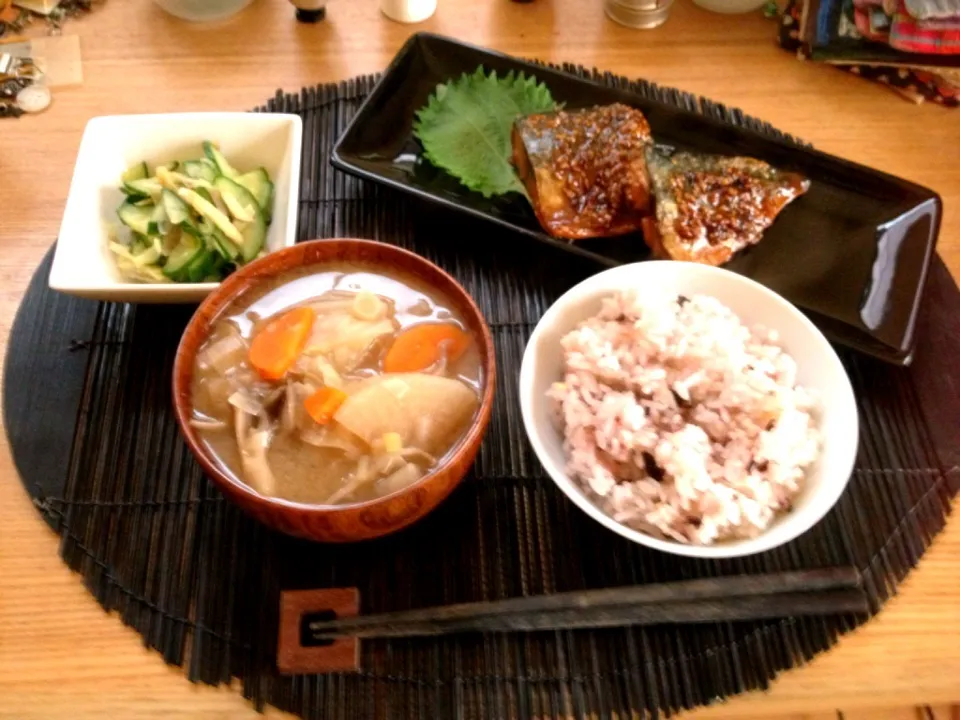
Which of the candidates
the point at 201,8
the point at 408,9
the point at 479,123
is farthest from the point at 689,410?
the point at 201,8

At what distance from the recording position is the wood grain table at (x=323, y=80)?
1.33 metres

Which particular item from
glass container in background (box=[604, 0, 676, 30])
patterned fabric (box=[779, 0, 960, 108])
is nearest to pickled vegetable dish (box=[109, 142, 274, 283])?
glass container in background (box=[604, 0, 676, 30])

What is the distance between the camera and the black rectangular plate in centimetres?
171

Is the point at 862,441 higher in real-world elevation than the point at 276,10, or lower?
lower

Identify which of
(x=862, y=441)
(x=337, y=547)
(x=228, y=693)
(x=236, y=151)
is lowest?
(x=228, y=693)

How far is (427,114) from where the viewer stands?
2.06 m

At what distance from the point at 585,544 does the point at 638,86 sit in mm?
1414

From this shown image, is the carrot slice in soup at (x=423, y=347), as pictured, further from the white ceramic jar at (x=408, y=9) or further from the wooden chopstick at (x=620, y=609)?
the white ceramic jar at (x=408, y=9)

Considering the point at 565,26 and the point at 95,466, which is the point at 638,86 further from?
the point at 95,466

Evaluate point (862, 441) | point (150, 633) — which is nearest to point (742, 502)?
point (862, 441)

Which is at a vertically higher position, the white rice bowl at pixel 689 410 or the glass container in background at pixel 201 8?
the glass container in background at pixel 201 8

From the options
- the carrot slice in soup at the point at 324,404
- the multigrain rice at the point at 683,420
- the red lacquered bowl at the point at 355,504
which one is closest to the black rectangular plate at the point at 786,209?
the multigrain rice at the point at 683,420

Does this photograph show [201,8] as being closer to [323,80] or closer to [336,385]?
[323,80]

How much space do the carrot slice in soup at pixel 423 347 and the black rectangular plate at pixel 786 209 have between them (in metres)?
0.44
